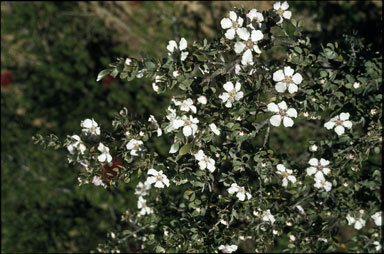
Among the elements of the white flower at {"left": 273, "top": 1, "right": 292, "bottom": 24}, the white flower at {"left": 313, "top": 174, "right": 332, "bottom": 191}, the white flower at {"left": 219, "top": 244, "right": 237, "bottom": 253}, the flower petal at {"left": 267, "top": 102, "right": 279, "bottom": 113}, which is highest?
the white flower at {"left": 273, "top": 1, "right": 292, "bottom": 24}

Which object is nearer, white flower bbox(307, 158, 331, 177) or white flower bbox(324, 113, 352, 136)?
white flower bbox(324, 113, 352, 136)

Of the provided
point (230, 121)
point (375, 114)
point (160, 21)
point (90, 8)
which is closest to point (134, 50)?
point (160, 21)

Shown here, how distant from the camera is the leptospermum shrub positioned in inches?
103

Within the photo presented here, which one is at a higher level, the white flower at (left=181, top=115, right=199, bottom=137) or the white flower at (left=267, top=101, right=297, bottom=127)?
the white flower at (left=267, top=101, right=297, bottom=127)

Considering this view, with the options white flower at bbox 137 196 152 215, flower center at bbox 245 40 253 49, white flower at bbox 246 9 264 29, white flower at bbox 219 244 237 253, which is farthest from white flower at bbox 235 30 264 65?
white flower at bbox 137 196 152 215

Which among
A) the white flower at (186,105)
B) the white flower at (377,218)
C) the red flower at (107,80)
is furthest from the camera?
the red flower at (107,80)

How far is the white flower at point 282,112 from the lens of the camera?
2623 mm

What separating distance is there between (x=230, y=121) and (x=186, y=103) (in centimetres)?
43

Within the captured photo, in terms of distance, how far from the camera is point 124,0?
19.8 feet

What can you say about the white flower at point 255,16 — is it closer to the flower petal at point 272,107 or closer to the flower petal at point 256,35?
the flower petal at point 256,35

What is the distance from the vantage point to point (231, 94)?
2.62 m

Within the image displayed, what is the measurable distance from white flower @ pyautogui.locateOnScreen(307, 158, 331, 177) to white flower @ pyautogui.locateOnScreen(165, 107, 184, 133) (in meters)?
1.22

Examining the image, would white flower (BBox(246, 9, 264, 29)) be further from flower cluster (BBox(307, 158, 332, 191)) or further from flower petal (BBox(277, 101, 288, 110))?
flower cluster (BBox(307, 158, 332, 191))

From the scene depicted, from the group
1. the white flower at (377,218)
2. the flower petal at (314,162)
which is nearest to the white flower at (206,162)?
the flower petal at (314,162)
